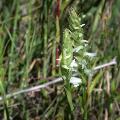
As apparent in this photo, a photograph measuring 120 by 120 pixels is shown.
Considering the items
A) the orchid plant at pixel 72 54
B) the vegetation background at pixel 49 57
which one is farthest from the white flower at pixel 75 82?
the vegetation background at pixel 49 57

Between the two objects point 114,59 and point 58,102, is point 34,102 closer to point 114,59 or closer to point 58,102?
point 58,102

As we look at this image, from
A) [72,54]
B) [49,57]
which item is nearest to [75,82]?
[72,54]

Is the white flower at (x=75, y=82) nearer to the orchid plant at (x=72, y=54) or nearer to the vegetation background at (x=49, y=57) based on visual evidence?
the orchid plant at (x=72, y=54)

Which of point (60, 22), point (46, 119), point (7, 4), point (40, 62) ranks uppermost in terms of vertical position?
point (7, 4)

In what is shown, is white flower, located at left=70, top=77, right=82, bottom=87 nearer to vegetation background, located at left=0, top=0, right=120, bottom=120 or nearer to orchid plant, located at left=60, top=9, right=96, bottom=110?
orchid plant, located at left=60, top=9, right=96, bottom=110

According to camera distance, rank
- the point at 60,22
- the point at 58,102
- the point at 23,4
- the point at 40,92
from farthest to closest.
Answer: the point at 23,4, the point at 40,92, the point at 60,22, the point at 58,102

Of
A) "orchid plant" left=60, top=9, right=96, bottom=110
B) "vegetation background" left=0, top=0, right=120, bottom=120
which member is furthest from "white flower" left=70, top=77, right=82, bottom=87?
"vegetation background" left=0, top=0, right=120, bottom=120

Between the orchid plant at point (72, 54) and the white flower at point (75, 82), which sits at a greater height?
the orchid plant at point (72, 54)

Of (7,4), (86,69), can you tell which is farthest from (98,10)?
Answer: (86,69)

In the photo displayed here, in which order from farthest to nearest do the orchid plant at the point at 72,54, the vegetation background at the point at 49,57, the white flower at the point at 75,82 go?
the vegetation background at the point at 49,57
the white flower at the point at 75,82
the orchid plant at the point at 72,54
